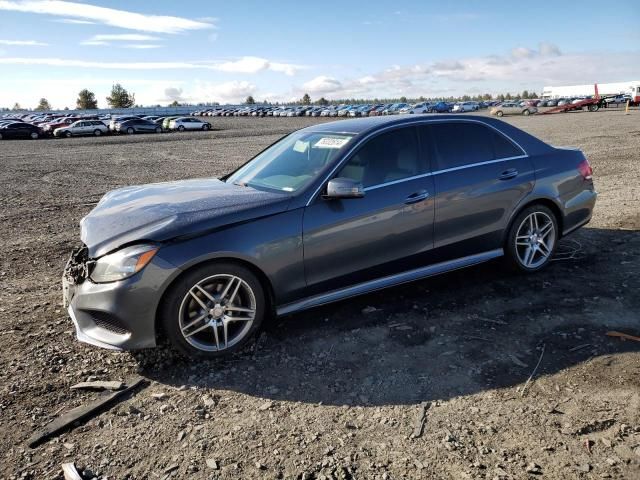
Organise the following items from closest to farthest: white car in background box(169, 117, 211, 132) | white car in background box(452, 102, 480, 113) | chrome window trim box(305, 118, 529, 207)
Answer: chrome window trim box(305, 118, 529, 207) < white car in background box(169, 117, 211, 132) < white car in background box(452, 102, 480, 113)

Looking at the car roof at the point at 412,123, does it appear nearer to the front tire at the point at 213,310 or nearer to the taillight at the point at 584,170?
the taillight at the point at 584,170

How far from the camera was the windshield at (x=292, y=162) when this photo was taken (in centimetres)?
436

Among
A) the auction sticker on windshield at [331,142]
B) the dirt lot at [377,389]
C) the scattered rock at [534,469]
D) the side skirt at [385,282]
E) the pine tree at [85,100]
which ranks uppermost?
the pine tree at [85,100]

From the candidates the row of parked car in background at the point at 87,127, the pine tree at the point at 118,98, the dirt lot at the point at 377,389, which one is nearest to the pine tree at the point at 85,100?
the pine tree at the point at 118,98

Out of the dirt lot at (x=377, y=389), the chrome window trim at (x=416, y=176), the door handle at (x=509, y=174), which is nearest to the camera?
the dirt lot at (x=377, y=389)

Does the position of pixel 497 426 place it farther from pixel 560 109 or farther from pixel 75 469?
pixel 560 109

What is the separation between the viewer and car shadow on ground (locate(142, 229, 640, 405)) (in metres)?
3.50

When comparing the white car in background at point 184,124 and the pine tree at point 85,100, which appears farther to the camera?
the pine tree at point 85,100

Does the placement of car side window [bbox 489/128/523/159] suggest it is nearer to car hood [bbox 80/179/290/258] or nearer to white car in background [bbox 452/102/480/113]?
car hood [bbox 80/179/290/258]

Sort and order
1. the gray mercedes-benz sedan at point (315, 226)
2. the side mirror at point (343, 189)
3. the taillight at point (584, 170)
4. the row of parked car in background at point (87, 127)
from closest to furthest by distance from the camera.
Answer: the gray mercedes-benz sedan at point (315, 226) < the side mirror at point (343, 189) < the taillight at point (584, 170) < the row of parked car in background at point (87, 127)

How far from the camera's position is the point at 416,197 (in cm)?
445

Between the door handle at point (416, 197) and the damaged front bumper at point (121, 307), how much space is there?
2068 millimetres

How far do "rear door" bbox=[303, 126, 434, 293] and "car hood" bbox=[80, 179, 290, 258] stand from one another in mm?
428

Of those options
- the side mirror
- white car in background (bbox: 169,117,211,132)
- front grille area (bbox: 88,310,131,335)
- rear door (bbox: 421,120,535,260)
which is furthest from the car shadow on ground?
white car in background (bbox: 169,117,211,132)
